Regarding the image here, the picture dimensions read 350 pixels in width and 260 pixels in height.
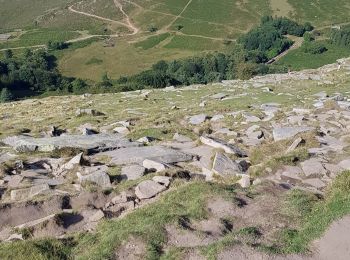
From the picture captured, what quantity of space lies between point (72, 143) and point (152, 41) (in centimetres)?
11359

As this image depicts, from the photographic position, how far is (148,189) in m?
14.9

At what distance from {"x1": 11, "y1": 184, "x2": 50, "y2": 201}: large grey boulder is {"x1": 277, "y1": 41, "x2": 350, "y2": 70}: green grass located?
93.7 metres

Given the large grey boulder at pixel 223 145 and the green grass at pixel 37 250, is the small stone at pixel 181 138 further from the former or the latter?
the green grass at pixel 37 250

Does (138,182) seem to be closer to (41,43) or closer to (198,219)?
(198,219)

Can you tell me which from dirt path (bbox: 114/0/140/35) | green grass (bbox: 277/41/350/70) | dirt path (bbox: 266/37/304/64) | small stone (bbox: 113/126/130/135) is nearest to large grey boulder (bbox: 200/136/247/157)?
small stone (bbox: 113/126/130/135)

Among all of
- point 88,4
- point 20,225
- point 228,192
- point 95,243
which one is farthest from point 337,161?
point 88,4

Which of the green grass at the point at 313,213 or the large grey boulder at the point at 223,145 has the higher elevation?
the green grass at the point at 313,213

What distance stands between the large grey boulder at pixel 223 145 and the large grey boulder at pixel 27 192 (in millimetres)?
7326

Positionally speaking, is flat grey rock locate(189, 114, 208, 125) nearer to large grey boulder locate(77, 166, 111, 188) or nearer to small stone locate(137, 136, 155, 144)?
small stone locate(137, 136, 155, 144)

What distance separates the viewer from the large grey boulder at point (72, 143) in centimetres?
2055

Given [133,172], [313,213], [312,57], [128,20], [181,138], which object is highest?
[313,213]

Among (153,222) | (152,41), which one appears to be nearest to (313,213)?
(153,222)

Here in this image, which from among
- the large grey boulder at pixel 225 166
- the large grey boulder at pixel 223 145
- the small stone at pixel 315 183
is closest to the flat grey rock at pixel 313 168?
the small stone at pixel 315 183

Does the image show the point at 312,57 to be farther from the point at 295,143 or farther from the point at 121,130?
the point at 295,143
